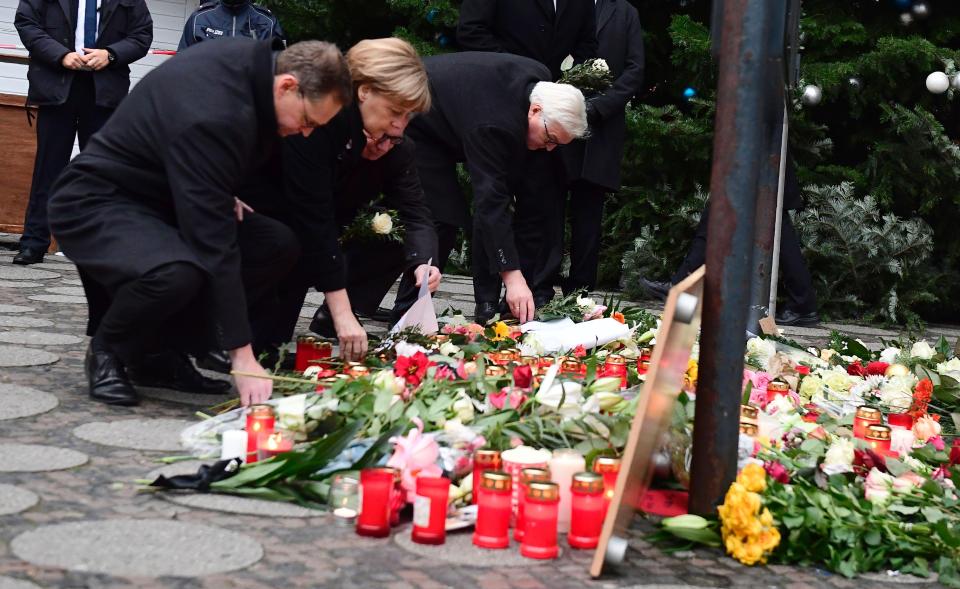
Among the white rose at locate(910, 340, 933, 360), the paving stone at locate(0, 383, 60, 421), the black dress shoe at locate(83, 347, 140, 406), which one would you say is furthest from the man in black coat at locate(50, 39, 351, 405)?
the white rose at locate(910, 340, 933, 360)

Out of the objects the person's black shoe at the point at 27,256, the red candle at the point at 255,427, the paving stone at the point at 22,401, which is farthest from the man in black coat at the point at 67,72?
the red candle at the point at 255,427

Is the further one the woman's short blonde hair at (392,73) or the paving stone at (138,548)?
the woman's short blonde hair at (392,73)

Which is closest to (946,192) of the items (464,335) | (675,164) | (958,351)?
(675,164)

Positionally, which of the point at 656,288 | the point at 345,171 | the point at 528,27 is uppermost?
the point at 528,27

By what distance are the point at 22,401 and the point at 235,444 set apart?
87 centimetres

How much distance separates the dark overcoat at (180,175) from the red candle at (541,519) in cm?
111

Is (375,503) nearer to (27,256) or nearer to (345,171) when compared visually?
(345,171)

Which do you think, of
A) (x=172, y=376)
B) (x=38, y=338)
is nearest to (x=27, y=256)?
(x=38, y=338)

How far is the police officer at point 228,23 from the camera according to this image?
6.00 m

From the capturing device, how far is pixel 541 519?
222 centimetres

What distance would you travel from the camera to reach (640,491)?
2.45 metres

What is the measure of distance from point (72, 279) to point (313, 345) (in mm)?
2938

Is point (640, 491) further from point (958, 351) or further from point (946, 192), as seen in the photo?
point (946, 192)

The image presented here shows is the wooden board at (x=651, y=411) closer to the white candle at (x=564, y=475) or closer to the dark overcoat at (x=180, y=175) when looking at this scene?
the white candle at (x=564, y=475)
